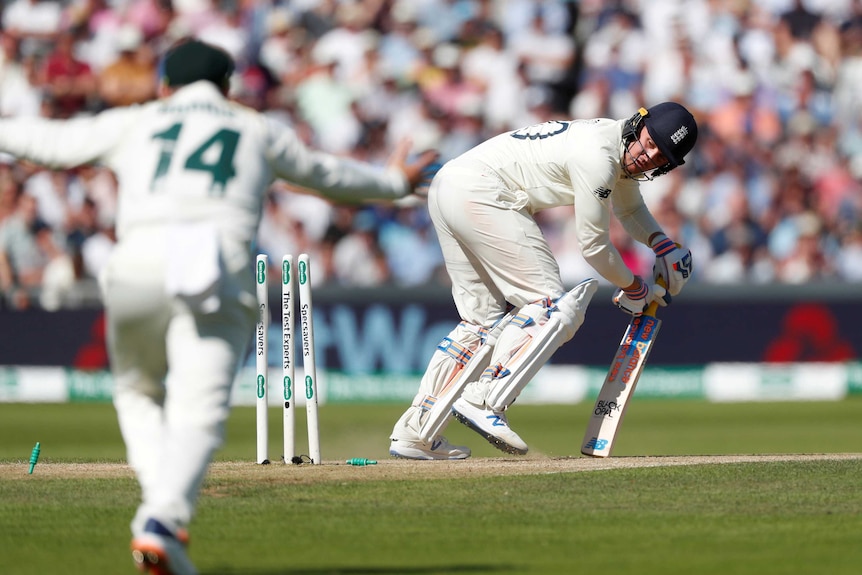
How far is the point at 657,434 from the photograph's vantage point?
12.1 m

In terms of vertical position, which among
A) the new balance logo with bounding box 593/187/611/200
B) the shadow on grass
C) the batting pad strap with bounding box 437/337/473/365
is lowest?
the shadow on grass

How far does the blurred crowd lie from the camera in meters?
15.0

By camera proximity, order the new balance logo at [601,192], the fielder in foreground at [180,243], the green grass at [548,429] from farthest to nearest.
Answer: the green grass at [548,429], the new balance logo at [601,192], the fielder in foreground at [180,243]

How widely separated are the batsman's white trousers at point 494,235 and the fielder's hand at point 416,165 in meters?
2.38

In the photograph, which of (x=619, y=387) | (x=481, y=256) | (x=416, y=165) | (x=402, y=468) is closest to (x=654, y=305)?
(x=619, y=387)

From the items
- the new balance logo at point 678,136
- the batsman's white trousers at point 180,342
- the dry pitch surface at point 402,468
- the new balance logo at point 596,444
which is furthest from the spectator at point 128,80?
the batsman's white trousers at point 180,342

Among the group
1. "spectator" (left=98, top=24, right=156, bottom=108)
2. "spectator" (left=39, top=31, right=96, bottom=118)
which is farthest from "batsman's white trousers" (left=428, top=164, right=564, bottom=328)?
"spectator" (left=39, top=31, right=96, bottom=118)

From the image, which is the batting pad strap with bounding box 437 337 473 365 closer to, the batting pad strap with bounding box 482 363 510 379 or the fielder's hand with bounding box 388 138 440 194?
the batting pad strap with bounding box 482 363 510 379

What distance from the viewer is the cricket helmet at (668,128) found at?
7145 millimetres

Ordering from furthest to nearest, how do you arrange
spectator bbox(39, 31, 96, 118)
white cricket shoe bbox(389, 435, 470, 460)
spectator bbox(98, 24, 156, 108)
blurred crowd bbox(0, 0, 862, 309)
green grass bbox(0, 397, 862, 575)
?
spectator bbox(39, 31, 96, 118) < spectator bbox(98, 24, 156, 108) < blurred crowd bbox(0, 0, 862, 309) < white cricket shoe bbox(389, 435, 470, 460) < green grass bbox(0, 397, 862, 575)

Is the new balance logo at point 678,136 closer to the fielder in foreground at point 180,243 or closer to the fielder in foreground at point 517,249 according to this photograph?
the fielder in foreground at point 517,249

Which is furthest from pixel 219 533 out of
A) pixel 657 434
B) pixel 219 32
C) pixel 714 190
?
pixel 219 32

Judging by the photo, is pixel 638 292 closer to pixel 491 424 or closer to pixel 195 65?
pixel 491 424

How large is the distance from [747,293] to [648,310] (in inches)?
270
